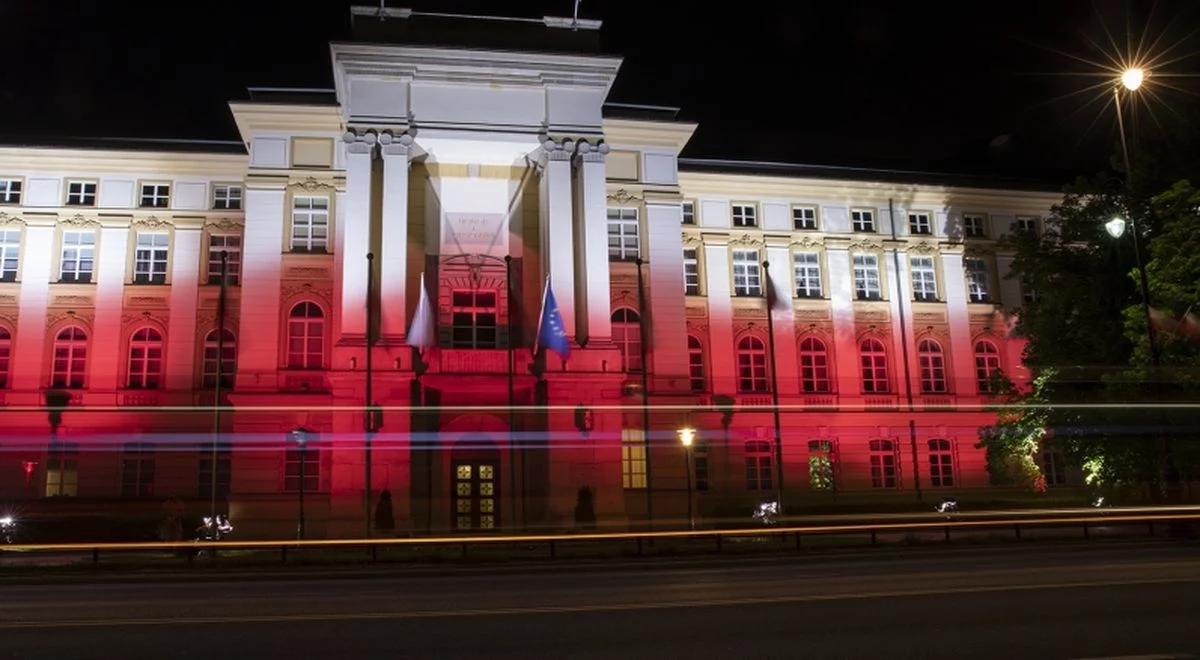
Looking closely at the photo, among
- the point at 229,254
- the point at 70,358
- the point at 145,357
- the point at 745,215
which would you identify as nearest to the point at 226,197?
the point at 229,254

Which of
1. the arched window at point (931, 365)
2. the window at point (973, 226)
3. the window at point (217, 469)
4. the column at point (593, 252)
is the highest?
the window at point (973, 226)

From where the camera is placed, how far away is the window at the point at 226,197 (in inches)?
1554

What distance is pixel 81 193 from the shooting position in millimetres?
39000

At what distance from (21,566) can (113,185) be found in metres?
21.3

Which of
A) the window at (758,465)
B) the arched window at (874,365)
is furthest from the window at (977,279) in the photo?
the window at (758,465)

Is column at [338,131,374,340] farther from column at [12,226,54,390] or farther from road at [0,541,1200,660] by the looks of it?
road at [0,541,1200,660]

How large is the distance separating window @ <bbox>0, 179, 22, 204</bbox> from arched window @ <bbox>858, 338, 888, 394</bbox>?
35601mm

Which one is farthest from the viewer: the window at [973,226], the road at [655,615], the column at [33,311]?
the window at [973,226]

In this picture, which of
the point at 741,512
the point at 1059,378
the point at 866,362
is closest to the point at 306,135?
the point at 741,512

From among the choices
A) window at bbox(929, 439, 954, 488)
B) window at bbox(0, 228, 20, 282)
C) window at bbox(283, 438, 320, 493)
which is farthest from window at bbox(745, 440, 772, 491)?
window at bbox(0, 228, 20, 282)

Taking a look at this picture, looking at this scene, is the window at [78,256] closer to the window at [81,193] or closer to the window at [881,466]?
the window at [81,193]

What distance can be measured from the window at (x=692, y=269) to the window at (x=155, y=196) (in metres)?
21.4

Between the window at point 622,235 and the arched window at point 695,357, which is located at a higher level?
the window at point 622,235

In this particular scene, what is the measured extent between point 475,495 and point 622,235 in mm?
12045
